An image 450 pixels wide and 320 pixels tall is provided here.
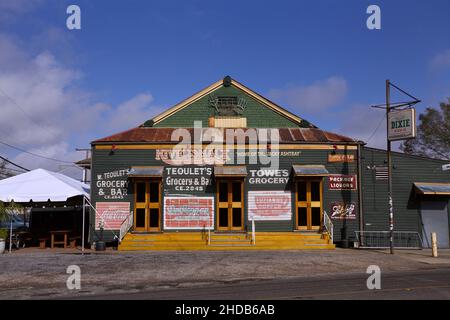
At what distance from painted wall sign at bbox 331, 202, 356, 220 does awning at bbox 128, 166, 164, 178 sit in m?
8.41

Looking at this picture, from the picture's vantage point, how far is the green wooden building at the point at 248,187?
71.5 ft

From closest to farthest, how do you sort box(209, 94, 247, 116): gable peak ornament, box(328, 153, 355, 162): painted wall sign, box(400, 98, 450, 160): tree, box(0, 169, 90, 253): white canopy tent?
1. box(0, 169, 90, 253): white canopy tent
2. box(328, 153, 355, 162): painted wall sign
3. box(209, 94, 247, 116): gable peak ornament
4. box(400, 98, 450, 160): tree

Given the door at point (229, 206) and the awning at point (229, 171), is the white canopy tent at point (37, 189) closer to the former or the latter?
the awning at point (229, 171)

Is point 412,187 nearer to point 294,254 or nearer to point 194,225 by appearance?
point 294,254

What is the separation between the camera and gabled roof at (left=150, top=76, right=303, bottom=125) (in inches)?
942

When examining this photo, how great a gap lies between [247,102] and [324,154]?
4.88m

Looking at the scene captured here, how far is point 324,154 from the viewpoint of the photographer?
74.0 ft

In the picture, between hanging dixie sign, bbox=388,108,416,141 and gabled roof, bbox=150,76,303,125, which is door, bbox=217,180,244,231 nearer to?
gabled roof, bbox=150,76,303,125

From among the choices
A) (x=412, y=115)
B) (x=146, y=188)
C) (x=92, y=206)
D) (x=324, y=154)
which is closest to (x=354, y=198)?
(x=324, y=154)

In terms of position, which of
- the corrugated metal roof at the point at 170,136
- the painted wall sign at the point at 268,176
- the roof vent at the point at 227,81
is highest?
the roof vent at the point at 227,81

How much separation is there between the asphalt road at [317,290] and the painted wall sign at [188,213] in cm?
943

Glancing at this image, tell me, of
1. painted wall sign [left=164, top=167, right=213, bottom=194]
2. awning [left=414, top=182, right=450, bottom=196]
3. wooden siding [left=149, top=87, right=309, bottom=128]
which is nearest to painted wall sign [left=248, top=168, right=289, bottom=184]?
painted wall sign [left=164, top=167, right=213, bottom=194]

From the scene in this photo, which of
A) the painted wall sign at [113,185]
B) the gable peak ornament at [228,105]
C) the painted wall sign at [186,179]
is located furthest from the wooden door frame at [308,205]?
the painted wall sign at [113,185]

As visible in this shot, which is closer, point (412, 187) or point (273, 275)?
point (273, 275)
